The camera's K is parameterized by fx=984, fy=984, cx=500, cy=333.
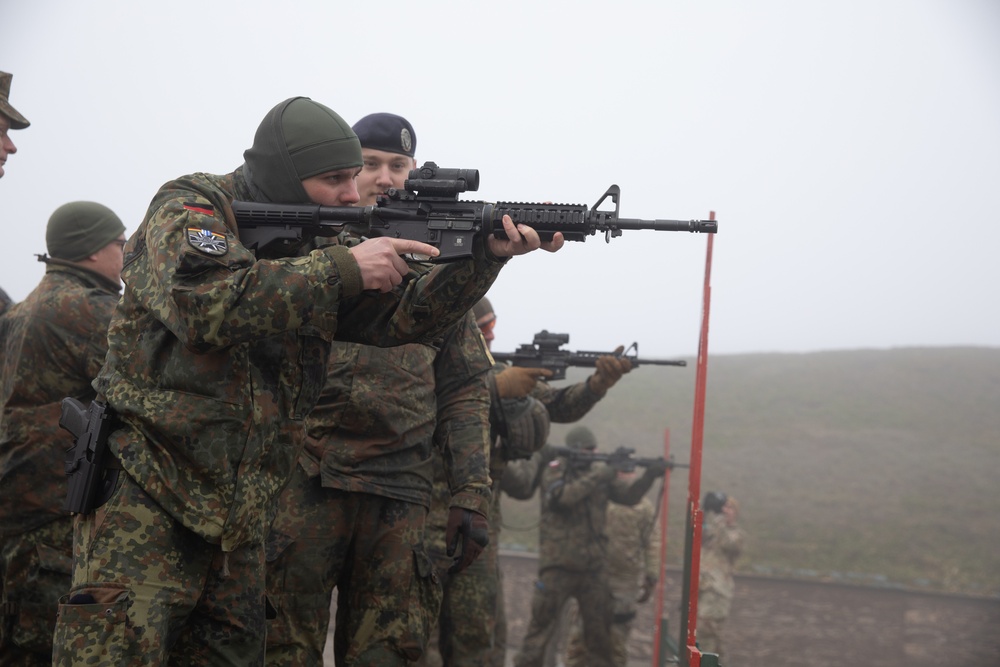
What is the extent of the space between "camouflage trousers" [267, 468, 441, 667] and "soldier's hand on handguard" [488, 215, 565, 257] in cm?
153

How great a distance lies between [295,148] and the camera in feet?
10.7

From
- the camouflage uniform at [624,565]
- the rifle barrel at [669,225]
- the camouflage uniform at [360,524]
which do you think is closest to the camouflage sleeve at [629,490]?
the camouflage uniform at [624,565]

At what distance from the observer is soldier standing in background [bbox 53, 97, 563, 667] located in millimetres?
2814

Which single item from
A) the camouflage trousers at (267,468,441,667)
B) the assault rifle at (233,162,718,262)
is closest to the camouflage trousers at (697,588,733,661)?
the camouflage trousers at (267,468,441,667)

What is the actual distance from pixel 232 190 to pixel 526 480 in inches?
300

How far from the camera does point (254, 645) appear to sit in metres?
3.19

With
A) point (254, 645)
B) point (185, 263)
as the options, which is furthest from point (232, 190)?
point (254, 645)

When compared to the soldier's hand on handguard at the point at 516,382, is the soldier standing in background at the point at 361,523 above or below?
below

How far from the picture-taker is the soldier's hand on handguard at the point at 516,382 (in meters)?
6.78

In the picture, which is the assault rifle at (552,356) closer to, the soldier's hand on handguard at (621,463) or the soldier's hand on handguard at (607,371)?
the soldier's hand on handguard at (607,371)

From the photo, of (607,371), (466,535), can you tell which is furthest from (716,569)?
(466,535)

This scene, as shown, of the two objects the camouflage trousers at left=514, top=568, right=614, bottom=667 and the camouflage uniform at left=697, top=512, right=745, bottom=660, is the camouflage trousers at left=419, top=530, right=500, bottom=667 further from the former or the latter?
the camouflage uniform at left=697, top=512, right=745, bottom=660

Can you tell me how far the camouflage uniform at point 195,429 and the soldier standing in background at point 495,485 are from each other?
8.28 ft

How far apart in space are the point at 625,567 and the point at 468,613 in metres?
6.18
